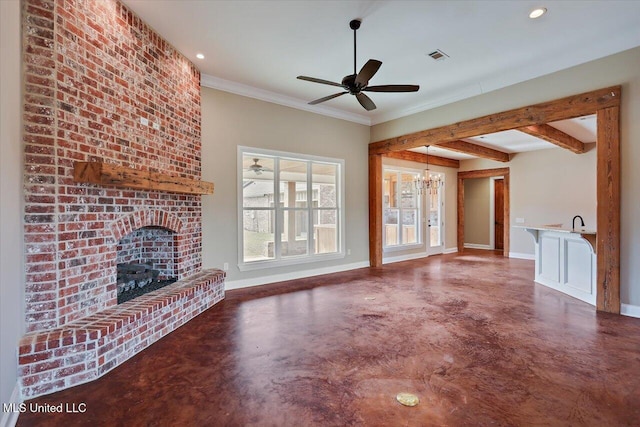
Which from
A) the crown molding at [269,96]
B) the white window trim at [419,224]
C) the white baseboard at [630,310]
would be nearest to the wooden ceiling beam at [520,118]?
the crown molding at [269,96]

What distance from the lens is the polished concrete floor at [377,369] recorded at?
1845 millimetres

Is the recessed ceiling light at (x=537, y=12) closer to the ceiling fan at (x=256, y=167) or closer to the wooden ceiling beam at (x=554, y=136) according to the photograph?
the wooden ceiling beam at (x=554, y=136)

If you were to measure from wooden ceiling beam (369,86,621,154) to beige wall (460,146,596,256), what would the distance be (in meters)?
4.30

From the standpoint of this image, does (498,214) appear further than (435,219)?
Yes

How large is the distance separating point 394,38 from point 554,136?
4345 millimetres

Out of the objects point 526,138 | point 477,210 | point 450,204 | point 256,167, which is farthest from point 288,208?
point 477,210

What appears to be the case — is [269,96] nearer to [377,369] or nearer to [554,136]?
[377,369]

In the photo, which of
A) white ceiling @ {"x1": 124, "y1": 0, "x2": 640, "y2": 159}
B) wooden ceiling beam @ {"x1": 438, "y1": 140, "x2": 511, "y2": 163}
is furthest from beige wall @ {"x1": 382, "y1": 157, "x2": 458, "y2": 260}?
white ceiling @ {"x1": 124, "y1": 0, "x2": 640, "y2": 159}

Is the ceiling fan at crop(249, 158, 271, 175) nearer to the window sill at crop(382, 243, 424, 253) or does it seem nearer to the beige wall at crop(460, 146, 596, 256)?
the window sill at crop(382, 243, 424, 253)

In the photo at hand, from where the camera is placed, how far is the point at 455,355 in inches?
102

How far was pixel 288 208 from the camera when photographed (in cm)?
554

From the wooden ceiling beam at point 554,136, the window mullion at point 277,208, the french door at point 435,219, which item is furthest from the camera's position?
the french door at point 435,219

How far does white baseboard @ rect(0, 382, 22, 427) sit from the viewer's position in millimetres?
1698

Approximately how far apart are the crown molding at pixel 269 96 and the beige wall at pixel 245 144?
8 cm
